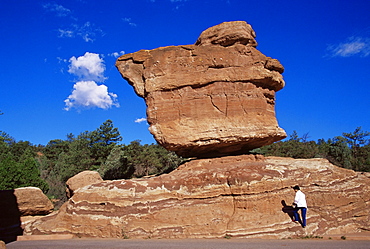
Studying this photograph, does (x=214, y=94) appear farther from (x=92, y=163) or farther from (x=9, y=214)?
(x=92, y=163)

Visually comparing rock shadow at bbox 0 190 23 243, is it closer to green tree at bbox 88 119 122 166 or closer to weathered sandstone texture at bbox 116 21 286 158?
weathered sandstone texture at bbox 116 21 286 158

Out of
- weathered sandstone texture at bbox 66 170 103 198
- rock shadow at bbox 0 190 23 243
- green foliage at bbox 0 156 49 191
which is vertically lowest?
rock shadow at bbox 0 190 23 243

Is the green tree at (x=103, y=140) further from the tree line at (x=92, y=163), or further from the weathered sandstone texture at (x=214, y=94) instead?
the weathered sandstone texture at (x=214, y=94)

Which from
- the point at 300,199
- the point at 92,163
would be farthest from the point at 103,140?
the point at 300,199

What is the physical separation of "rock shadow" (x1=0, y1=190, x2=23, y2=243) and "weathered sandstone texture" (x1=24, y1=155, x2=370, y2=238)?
1755mm

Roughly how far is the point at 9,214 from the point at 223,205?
39.6 feet

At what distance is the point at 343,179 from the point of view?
11.3m

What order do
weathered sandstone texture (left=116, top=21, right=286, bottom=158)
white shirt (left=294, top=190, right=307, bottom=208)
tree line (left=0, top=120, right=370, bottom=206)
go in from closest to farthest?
1. white shirt (left=294, top=190, right=307, bottom=208)
2. weathered sandstone texture (left=116, top=21, right=286, bottom=158)
3. tree line (left=0, top=120, right=370, bottom=206)

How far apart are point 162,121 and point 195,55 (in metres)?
3.77

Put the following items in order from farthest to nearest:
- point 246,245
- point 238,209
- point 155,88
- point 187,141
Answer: point 155,88 < point 187,141 < point 238,209 < point 246,245

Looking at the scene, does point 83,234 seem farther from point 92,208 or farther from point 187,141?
point 187,141

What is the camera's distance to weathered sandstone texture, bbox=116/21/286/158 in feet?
43.3

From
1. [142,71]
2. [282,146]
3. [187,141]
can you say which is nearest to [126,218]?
[187,141]

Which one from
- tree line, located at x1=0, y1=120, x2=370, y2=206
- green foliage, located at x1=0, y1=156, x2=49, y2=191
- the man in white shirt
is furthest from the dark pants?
green foliage, located at x1=0, y1=156, x2=49, y2=191
